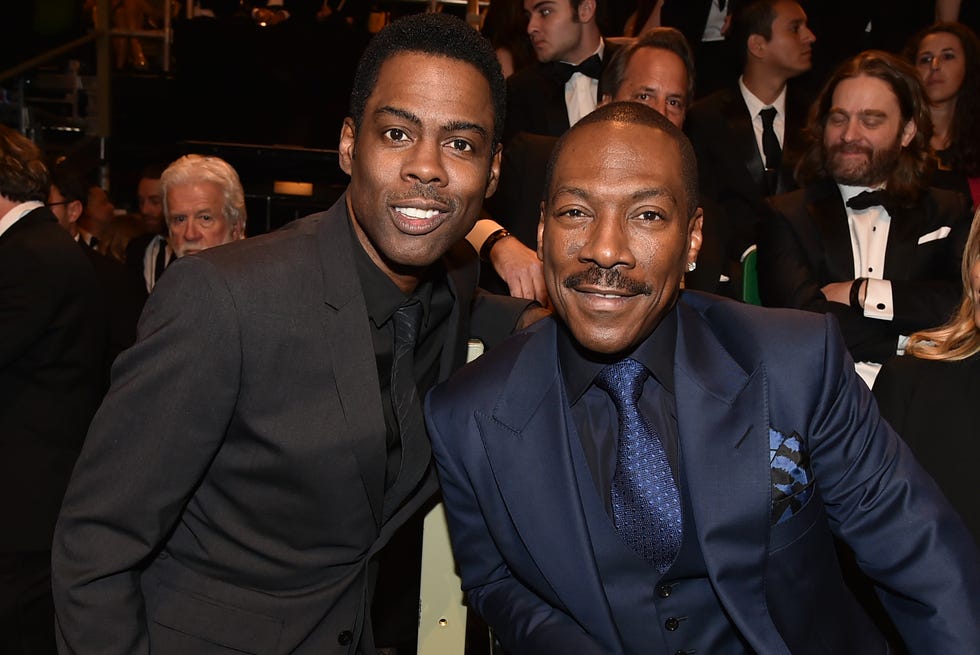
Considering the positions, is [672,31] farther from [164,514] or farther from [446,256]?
[164,514]

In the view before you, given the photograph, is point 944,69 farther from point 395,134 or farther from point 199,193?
point 395,134

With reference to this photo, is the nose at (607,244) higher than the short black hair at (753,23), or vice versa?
the short black hair at (753,23)

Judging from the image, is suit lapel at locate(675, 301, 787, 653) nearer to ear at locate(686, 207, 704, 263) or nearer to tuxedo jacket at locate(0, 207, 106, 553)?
ear at locate(686, 207, 704, 263)

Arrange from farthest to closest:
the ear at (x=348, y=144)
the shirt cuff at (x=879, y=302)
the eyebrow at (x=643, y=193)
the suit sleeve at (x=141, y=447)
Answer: the shirt cuff at (x=879, y=302) → the ear at (x=348, y=144) → the eyebrow at (x=643, y=193) → the suit sleeve at (x=141, y=447)

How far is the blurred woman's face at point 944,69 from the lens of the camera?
4910 mm

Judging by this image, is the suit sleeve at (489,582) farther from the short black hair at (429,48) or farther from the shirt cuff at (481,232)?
the shirt cuff at (481,232)

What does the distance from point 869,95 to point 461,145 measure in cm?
217

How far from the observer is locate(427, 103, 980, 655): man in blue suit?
2100mm

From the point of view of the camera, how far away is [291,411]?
208cm

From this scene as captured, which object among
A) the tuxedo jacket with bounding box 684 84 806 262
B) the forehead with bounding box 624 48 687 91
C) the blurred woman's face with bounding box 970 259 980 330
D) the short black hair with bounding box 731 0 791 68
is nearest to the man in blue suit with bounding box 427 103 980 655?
the blurred woman's face with bounding box 970 259 980 330

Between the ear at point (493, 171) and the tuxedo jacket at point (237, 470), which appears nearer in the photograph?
the tuxedo jacket at point (237, 470)

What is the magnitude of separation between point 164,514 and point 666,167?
1.25 m

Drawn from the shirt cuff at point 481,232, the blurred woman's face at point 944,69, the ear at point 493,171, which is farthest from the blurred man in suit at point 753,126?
the ear at point 493,171

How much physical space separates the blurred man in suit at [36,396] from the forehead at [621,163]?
2248 mm
